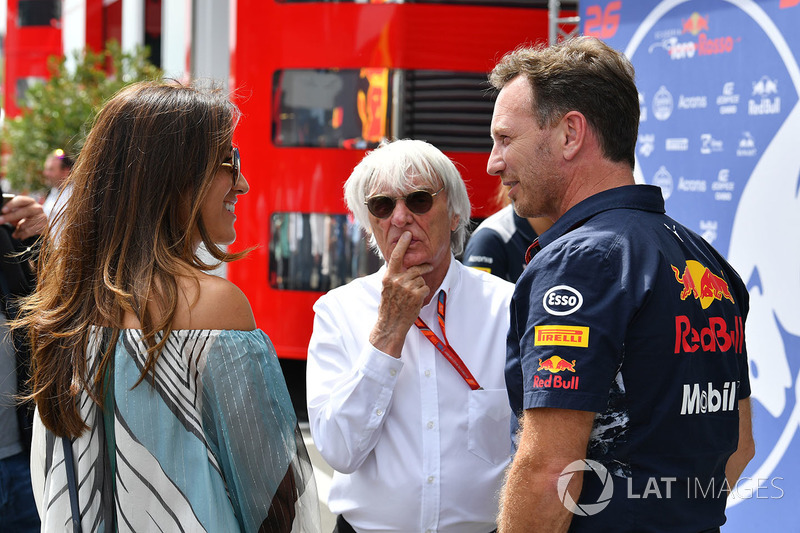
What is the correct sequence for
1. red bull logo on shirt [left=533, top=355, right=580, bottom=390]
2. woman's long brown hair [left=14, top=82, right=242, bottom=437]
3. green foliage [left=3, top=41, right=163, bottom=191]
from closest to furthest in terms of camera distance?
red bull logo on shirt [left=533, top=355, right=580, bottom=390], woman's long brown hair [left=14, top=82, right=242, bottom=437], green foliage [left=3, top=41, right=163, bottom=191]

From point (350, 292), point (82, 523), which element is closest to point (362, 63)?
point (350, 292)

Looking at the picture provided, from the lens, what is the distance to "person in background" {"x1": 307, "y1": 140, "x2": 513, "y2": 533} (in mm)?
2225

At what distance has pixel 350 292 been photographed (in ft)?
8.12

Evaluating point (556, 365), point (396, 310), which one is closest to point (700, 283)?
point (556, 365)

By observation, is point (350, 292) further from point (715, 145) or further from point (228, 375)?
point (715, 145)

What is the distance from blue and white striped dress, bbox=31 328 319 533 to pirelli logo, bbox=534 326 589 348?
1.84 ft

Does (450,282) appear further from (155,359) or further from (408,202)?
(155,359)

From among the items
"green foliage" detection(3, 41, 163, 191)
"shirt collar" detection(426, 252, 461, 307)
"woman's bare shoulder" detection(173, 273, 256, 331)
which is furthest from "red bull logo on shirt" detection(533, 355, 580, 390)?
"green foliage" detection(3, 41, 163, 191)

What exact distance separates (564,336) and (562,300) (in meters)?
0.07

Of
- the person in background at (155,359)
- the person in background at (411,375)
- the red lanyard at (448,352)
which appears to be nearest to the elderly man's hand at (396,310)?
the person in background at (411,375)

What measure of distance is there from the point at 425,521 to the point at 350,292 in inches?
25.6

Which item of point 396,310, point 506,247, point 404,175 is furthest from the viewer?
point 506,247

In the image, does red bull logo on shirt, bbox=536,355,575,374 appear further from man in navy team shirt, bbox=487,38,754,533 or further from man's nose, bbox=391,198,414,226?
man's nose, bbox=391,198,414,226

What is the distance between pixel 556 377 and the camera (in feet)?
5.39
